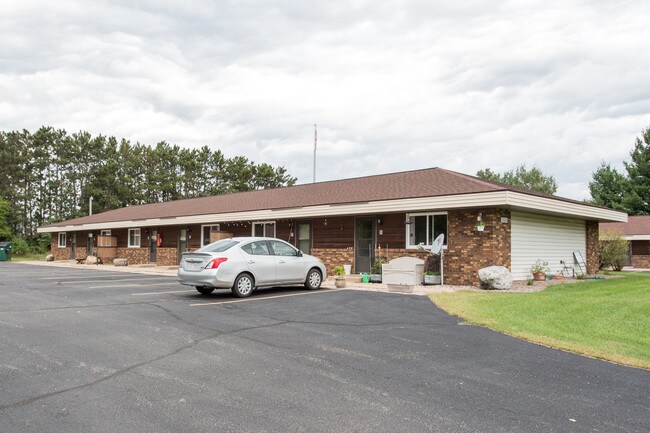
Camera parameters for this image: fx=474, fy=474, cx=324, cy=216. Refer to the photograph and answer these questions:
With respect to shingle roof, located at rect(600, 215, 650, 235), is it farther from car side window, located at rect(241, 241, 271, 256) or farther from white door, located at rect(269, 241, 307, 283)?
car side window, located at rect(241, 241, 271, 256)

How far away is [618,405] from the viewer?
4.43 metres

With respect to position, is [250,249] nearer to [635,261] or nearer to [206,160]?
[635,261]

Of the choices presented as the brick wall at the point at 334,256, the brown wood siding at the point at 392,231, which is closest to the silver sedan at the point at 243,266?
the brown wood siding at the point at 392,231

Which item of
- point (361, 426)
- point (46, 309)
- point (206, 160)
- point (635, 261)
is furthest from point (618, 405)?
point (206, 160)

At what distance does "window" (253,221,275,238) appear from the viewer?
22.4 metres

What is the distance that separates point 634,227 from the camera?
105ft

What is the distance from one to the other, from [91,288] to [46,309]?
184 inches

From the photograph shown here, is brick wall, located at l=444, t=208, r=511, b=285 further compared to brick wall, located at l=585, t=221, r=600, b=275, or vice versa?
brick wall, located at l=585, t=221, r=600, b=275

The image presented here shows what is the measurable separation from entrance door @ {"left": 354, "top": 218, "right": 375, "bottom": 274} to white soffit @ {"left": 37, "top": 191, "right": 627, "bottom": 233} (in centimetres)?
95

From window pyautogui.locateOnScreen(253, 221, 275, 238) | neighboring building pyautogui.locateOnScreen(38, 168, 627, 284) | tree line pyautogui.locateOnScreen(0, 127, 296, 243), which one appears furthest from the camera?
tree line pyautogui.locateOnScreen(0, 127, 296, 243)

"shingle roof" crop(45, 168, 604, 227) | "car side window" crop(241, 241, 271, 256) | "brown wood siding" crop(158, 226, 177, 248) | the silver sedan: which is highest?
"shingle roof" crop(45, 168, 604, 227)

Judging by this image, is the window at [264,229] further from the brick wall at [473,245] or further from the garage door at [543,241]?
the garage door at [543,241]

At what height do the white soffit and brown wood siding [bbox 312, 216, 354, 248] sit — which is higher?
the white soffit

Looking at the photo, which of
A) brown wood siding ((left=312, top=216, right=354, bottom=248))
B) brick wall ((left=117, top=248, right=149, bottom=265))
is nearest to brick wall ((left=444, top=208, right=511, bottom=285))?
brown wood siding ((left=312, top=216, right=354, bottom=248))
